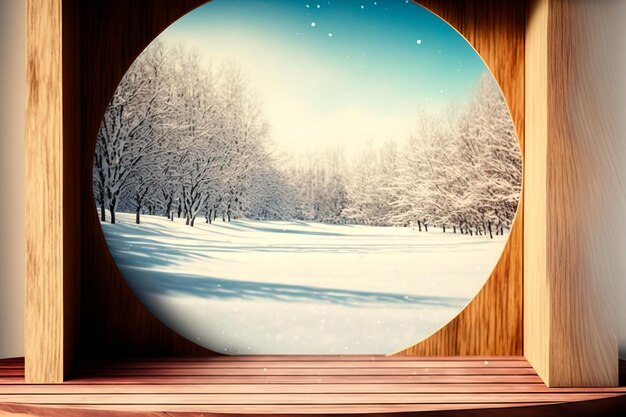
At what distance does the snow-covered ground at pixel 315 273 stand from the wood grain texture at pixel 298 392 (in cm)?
17

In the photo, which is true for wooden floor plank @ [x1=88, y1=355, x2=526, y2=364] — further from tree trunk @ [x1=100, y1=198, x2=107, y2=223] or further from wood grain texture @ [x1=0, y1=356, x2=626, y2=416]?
tree trunk @ [x1=100, y1=198, x2=107, y2=223]

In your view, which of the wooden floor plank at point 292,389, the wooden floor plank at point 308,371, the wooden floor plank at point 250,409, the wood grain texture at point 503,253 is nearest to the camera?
the wooden floor plank at point 250,409

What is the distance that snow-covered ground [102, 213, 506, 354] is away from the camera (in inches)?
92.0

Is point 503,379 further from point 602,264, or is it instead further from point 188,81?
point 188,81

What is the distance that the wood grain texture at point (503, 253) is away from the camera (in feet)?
7.50

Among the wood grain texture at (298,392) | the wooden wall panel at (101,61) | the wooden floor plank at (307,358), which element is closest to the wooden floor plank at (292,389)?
the wood grain texture at (298,392)

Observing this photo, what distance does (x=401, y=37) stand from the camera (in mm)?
2299

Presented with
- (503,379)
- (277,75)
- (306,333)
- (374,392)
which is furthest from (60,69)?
(503,379)

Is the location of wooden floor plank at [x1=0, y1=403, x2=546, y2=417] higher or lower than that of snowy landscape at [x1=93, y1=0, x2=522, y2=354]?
lower

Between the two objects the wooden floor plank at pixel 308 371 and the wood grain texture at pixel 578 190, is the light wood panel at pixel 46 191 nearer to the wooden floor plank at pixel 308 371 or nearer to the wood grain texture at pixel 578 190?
the wooden floor plank at pixel 308 371

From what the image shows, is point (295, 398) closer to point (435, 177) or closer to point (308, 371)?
point (308, 371)

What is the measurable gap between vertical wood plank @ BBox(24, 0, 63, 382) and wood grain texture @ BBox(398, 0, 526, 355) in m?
1.33

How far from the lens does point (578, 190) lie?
200cm

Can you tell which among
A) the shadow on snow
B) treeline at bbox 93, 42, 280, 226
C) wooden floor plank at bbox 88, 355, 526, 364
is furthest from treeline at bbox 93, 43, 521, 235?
wooden floor plank at bbox 88, 355, 526, 364
